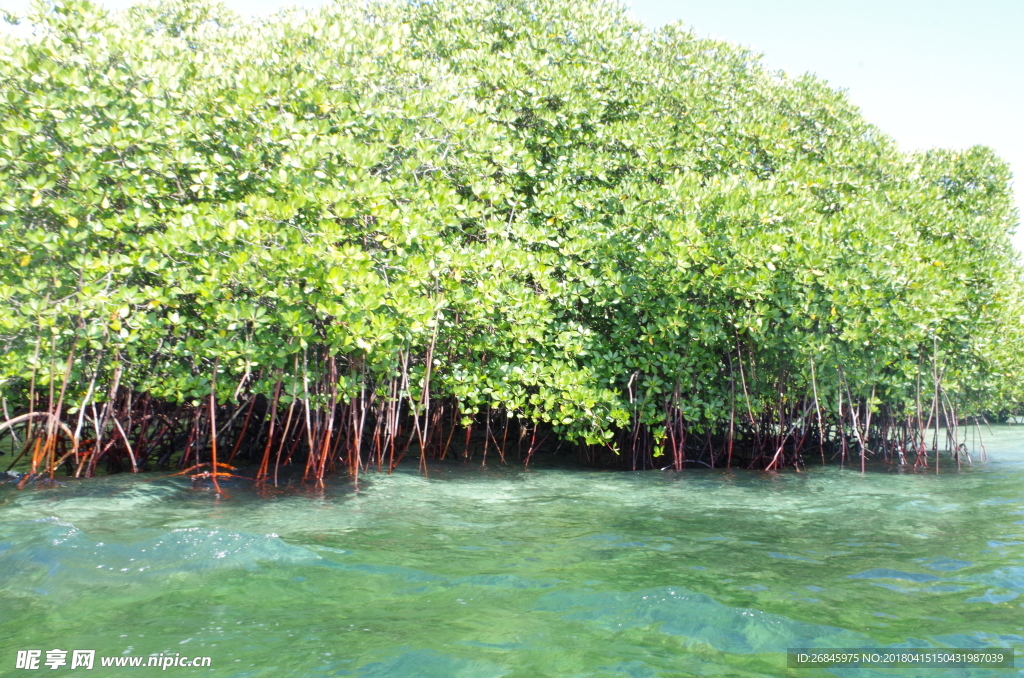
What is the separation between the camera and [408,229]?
21.9 feet

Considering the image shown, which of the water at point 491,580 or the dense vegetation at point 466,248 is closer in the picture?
the water at point 491,580

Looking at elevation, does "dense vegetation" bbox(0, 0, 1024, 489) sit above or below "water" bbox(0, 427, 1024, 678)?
above

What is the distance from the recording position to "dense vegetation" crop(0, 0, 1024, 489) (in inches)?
240

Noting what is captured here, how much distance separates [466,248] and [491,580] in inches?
155

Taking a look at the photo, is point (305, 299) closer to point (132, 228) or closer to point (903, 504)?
point (132, 228)

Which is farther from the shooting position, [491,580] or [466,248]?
[466,248]

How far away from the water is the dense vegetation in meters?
1.26

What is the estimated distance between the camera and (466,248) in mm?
7238

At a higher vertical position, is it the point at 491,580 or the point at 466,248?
the point at 466,248

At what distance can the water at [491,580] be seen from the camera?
9.84ft

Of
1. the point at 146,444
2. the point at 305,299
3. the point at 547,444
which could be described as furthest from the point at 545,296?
the point at 146,444

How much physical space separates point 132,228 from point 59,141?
0.88 m

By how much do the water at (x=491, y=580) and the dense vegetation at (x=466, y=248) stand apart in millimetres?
1258

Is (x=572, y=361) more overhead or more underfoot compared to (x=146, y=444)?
more overhead
